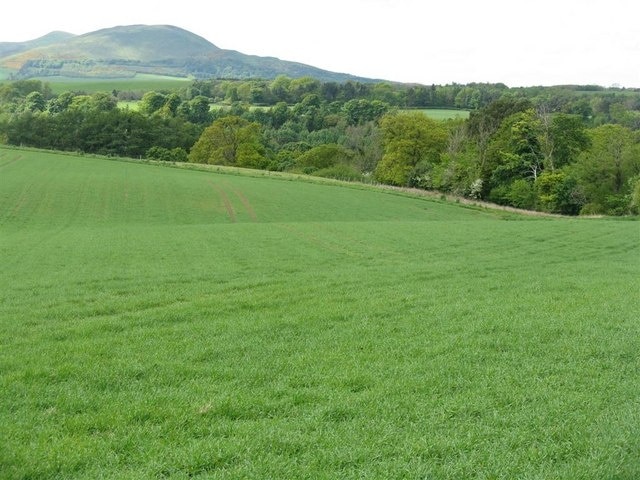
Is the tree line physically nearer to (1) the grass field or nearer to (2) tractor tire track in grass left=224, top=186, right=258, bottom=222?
(1) the grass field

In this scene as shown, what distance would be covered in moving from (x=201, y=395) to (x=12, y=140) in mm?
120741

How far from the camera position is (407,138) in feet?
319

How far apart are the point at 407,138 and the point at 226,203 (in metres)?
48.9

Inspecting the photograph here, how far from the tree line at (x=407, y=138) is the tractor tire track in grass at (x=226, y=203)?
119 ft

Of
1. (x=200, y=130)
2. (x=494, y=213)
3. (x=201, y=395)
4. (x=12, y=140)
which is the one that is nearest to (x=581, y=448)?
(x=201, y=395)

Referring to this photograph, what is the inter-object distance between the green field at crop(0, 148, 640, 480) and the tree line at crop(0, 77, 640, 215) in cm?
5838

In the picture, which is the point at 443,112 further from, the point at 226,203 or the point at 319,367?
the point at 319,367

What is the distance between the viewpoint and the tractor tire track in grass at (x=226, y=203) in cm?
5322

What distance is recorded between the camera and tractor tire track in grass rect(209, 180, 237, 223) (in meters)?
53.2

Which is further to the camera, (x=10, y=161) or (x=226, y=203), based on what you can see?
(x=10, y=161)

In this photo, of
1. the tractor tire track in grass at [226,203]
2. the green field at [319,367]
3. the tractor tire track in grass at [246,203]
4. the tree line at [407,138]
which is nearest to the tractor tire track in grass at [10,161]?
the tractor tire track in grass at [226,203]

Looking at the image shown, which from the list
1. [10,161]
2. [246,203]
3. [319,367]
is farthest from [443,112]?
[319,367]

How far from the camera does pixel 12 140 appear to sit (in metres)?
110

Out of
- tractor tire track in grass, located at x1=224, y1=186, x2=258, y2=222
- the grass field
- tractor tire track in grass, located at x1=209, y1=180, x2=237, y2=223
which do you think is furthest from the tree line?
tractor tire track in grass, located at x1=224, y1=186, x2=258, y2=222
